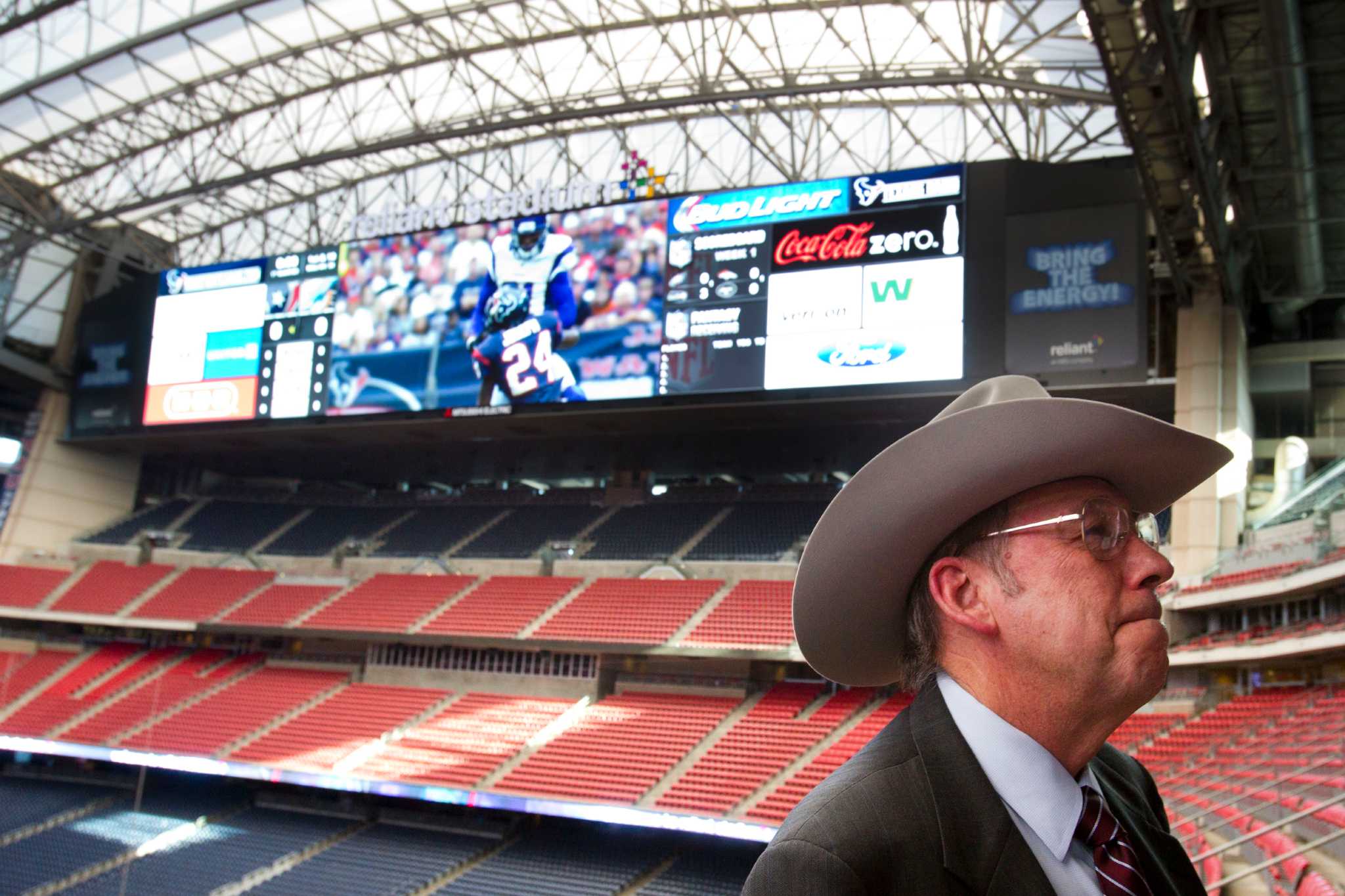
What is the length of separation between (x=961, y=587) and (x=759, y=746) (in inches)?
678

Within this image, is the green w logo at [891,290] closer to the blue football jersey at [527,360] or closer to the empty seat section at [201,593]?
the blue football jersey at [527,360]

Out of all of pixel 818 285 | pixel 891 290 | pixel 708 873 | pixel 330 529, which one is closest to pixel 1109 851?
pixel 708 873

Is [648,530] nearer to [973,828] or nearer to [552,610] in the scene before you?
[552,610]

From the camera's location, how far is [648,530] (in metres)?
25.0

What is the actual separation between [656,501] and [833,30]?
1145 centimetres

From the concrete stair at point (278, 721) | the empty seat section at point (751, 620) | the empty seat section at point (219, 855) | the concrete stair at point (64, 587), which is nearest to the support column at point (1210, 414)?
the empty seat section at point (751, 620)

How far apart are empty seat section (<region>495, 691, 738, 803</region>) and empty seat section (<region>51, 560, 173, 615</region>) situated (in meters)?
12.6

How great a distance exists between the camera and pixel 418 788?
18172 mm

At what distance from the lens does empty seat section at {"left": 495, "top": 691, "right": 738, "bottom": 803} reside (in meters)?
17.5

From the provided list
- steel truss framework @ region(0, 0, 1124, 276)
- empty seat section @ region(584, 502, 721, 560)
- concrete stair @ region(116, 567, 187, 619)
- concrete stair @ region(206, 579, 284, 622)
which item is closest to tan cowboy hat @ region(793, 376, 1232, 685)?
steel truss framework @ region(0, 0, 1124, 276)

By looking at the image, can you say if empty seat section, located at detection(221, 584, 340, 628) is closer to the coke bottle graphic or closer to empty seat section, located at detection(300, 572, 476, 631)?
empty seat section, located at detection(300, 572, 476, 631)

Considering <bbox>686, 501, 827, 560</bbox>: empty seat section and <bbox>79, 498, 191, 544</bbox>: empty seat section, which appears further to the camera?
<bbox>79, 498, 191, 544</bbox>: empty seat section

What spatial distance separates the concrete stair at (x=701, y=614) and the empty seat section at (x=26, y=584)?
15965mm

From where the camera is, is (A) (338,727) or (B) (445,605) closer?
(A) (338,727)
